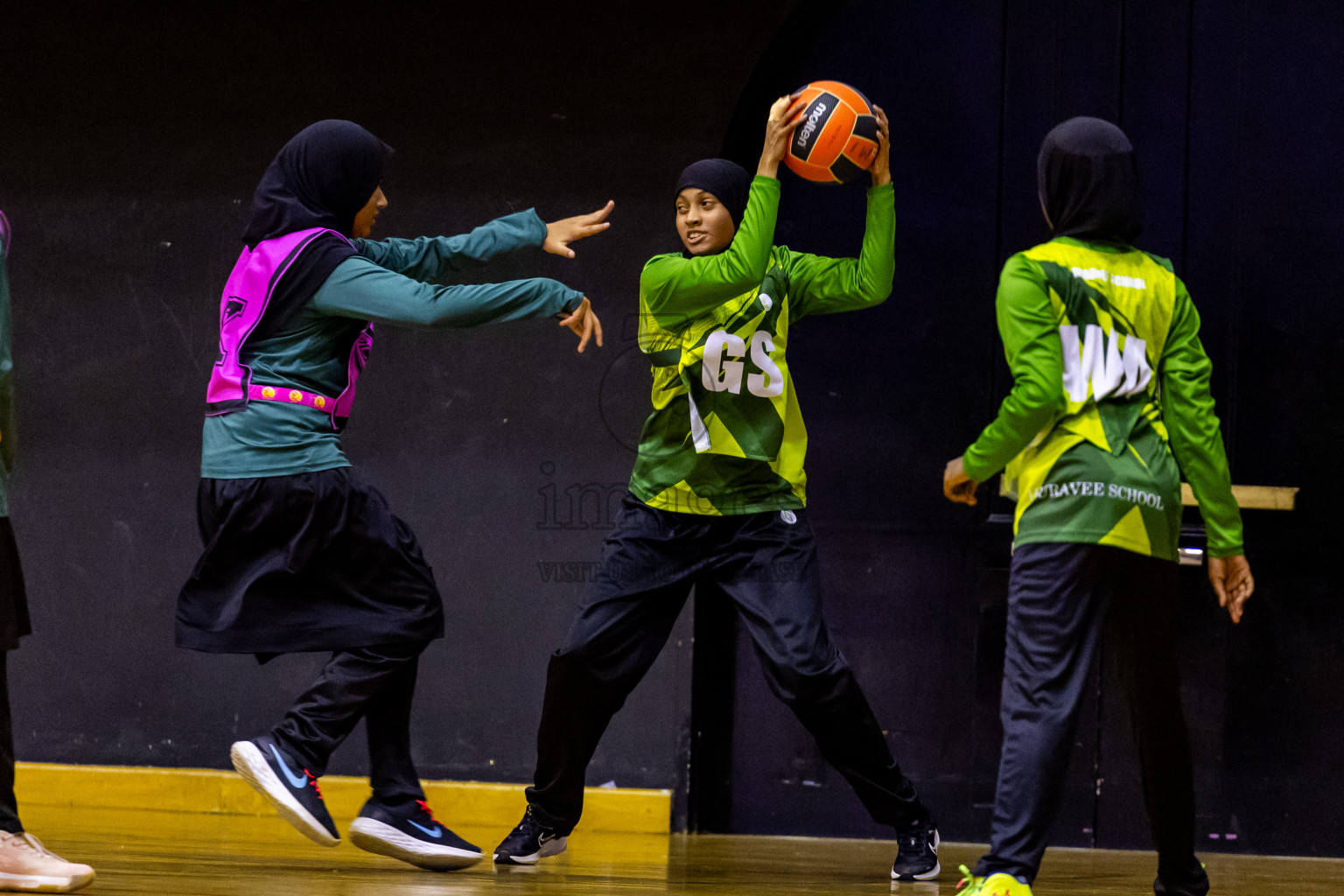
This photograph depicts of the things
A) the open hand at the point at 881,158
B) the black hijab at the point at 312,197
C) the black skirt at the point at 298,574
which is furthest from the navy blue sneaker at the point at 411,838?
the open hand at the point at 881,158

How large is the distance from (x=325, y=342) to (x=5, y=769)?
1239 millimetres

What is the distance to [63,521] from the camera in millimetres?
4922

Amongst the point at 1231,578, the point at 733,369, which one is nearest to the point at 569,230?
the point at 733,369

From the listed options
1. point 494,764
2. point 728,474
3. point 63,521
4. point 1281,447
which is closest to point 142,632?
point 63,521

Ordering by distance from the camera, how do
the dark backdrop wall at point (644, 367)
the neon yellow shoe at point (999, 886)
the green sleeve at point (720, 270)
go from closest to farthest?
the neon yellow shoe at point (999, 886)
the green sleeve at point (720, 270)
the dark backdrop wall at point (644, 367)

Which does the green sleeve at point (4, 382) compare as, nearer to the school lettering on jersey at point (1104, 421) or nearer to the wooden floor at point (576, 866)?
the wooden floor at point (576, 866)

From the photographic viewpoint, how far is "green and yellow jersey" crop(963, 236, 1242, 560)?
9.47 feet

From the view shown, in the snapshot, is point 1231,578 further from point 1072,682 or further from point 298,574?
point 298,574

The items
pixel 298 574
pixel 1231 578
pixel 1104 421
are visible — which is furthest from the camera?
pixel 298 574

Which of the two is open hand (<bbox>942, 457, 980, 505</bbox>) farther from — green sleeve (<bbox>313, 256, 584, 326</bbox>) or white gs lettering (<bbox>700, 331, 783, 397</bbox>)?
green sleeve (<bbox>313, 256, 584, 326</bbox>)

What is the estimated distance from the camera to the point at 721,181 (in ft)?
12.4

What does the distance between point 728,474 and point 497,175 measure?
1.73 metres

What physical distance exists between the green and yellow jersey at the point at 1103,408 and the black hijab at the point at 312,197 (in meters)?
1.64

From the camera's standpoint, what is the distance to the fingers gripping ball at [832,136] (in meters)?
3.55
